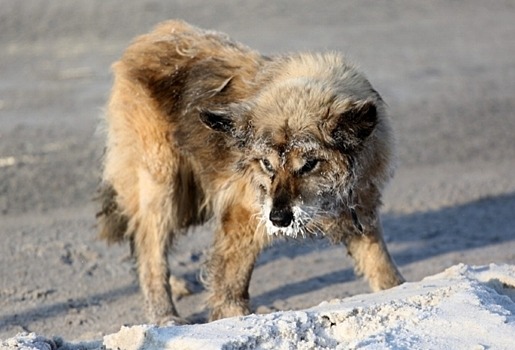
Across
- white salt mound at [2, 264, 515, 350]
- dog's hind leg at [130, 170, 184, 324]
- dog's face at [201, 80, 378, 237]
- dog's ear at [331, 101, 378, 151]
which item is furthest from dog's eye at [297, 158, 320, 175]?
dog's hind leg at [130, 170, 184, 324]

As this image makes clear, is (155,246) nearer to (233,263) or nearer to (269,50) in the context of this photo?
(233,263)

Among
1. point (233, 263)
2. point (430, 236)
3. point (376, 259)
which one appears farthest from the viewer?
point (430, 236)

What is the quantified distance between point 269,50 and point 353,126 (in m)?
9.47

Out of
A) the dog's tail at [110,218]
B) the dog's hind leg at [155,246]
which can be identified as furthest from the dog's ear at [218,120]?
the dog's tail at [110,218]

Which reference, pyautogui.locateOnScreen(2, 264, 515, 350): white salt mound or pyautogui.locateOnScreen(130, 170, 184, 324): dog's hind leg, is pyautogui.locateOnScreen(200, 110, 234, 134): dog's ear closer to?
pyautogui.locateOnScreen(130, 170, 184, 324): dog's hind leg

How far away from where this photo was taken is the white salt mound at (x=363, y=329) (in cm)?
498

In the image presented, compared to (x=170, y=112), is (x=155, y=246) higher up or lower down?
lower down

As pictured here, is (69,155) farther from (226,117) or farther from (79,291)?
(226,117)

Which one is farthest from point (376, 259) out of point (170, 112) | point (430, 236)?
point (430, 236)

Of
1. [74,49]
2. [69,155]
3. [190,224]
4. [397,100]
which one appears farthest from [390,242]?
[74,49]

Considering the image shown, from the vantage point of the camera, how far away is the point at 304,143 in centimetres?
599

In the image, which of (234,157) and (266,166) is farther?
(234,157)

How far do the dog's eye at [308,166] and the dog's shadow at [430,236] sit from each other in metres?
1.92

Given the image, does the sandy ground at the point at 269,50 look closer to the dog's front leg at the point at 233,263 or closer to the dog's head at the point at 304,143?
the dog's front leg at the point at 233,263
